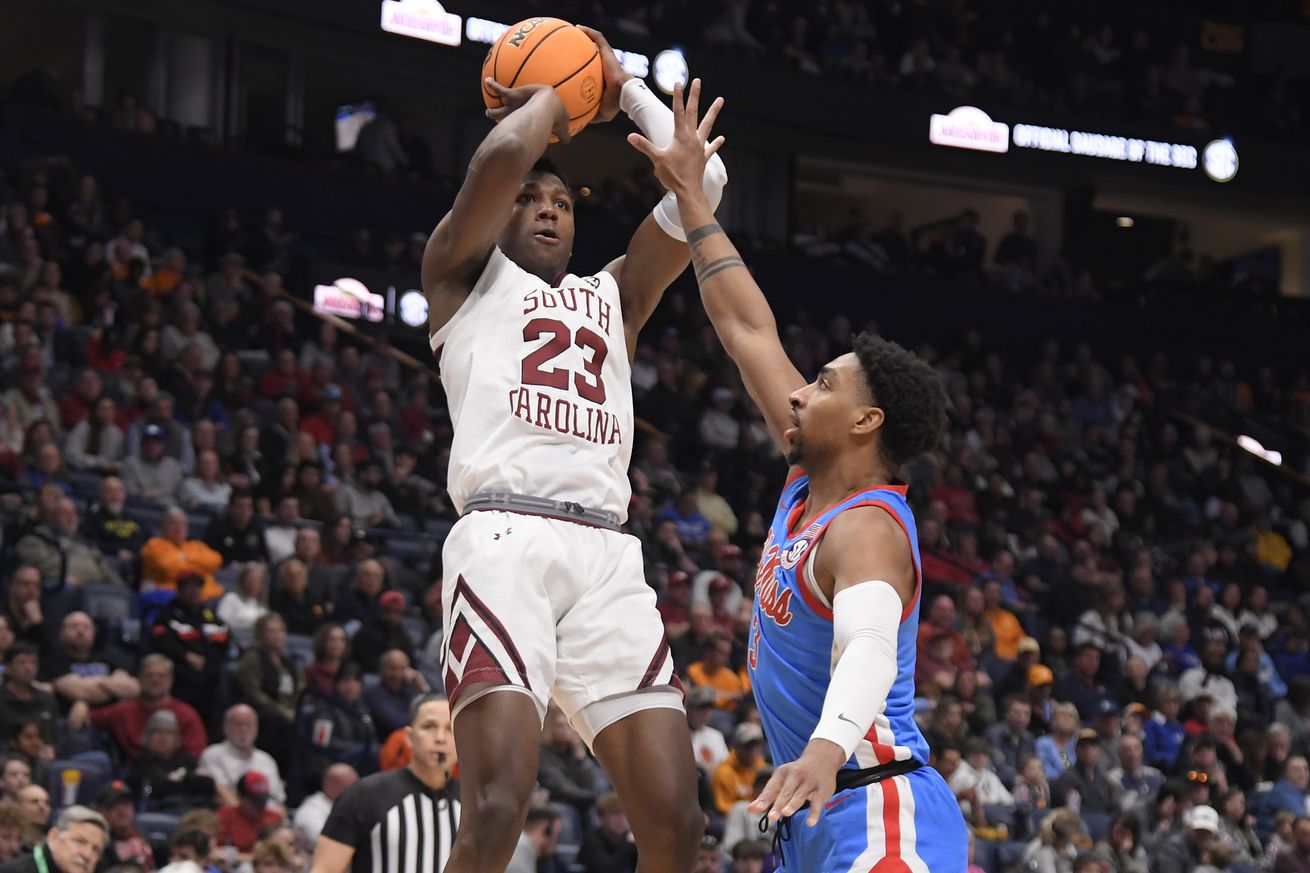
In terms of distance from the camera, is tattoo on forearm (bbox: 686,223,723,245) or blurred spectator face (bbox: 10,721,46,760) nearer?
tattoo on forearm (bbox: 686,223,723,245)

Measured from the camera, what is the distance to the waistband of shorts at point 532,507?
480 cm

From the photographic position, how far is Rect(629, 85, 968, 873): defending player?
12.7 ft

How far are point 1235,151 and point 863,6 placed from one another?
5.70 meters

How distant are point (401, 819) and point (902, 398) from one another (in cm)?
339

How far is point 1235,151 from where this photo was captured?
82.6 feet

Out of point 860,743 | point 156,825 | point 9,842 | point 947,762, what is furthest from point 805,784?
point 947,762

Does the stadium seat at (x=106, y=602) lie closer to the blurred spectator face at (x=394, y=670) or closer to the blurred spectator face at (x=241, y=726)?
the blurred spectator face at (x=241, y=726)

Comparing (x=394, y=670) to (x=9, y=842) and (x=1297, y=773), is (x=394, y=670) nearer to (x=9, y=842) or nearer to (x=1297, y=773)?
(x=9, y=842)

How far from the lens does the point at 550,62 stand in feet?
17.2

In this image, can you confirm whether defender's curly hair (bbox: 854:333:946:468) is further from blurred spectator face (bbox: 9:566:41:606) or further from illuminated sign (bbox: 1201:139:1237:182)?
illuminated sign (bbox: 1201:139:1237:182)

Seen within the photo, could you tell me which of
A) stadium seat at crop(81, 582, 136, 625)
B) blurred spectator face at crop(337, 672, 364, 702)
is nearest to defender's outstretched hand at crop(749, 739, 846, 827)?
blurred spectator face at crop(337, 672, 364, 702)

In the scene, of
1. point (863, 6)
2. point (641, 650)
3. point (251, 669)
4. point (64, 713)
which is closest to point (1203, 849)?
point (251, 669)

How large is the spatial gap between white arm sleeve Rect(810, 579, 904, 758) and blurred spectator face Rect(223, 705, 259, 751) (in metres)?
6.80

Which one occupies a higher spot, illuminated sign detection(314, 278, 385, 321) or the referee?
illuminated sign detection(314, 278, 385, 321)
